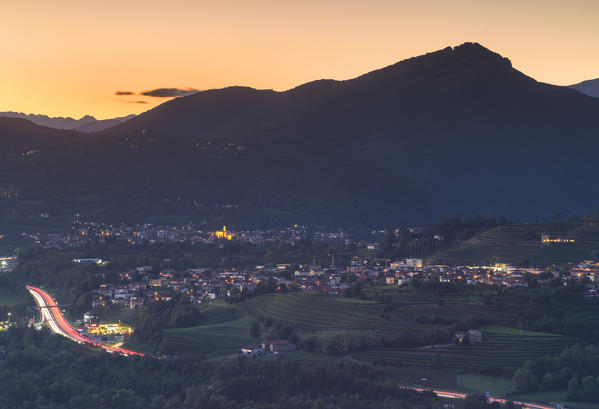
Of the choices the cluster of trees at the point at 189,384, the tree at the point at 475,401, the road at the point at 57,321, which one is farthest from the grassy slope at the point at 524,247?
the tree at the point at 475,401

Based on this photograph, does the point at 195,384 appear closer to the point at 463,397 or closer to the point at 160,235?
the point at 463,397

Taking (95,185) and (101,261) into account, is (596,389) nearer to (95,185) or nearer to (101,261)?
(101,261)

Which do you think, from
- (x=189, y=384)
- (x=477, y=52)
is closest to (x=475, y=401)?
(x=189, y=384)

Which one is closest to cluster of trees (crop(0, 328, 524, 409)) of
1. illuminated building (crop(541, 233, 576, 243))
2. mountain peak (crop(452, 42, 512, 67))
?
illuminated building (crop(541, 233, 576, 243))

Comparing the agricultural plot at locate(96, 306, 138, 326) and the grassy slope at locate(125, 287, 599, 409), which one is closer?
the grassy slope at locate(125, 287, 599, 409)

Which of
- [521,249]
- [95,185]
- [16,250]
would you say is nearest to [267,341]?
[521,249]

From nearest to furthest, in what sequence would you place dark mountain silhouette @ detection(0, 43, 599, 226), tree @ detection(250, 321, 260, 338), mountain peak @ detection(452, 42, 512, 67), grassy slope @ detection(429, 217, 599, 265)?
tree @ detection(250, 321, 260, 338) → grassy slope @ detection(429, 217, 599, 265) → dark mountain silhouette @ detection(0, 43, 599, 226) → mountain peak @ detection(452, 42, 512, 67)

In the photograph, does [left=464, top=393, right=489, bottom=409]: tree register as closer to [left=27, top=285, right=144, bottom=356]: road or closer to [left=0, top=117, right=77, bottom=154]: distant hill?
[left=27, top=285, right=144, bottom=356]: road
